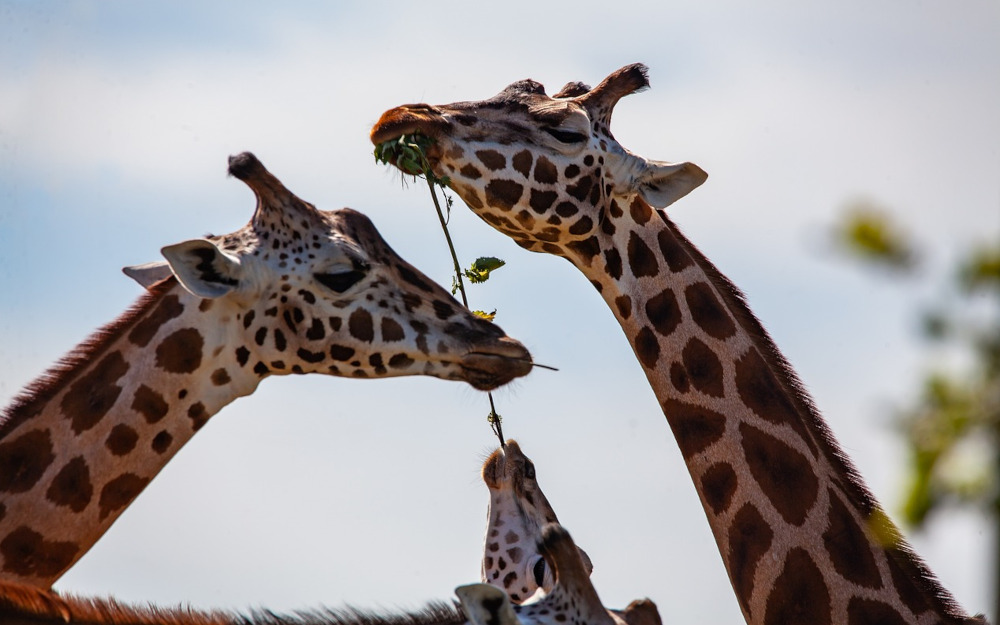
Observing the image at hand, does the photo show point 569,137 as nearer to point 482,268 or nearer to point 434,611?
point 482,268

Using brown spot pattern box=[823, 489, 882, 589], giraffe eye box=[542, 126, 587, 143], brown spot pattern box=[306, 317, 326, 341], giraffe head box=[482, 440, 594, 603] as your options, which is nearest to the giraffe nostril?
brown spot pattern box=[306, 317, 326, 341]

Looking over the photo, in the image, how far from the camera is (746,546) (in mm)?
7043

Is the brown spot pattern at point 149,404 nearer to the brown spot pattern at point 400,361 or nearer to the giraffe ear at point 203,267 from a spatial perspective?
the giraffe ear at point 203,267

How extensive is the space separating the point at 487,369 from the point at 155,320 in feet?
5.99

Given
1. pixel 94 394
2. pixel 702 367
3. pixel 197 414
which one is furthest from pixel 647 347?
pixel 94 394

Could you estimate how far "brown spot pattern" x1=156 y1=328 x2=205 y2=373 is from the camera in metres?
6.78

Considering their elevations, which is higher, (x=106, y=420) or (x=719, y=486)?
(x=719, y=486)

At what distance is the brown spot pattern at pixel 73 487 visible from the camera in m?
6.47

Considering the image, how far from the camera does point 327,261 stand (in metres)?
7.09

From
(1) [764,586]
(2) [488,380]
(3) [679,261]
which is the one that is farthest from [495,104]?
(1) [764,586]

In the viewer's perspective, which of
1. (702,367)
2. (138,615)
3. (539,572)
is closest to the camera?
(138,615)

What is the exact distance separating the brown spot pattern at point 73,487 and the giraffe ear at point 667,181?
3724mm

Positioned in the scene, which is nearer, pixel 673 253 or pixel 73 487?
pixel 73 487

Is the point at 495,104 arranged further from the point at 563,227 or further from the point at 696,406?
the point at 696,406
